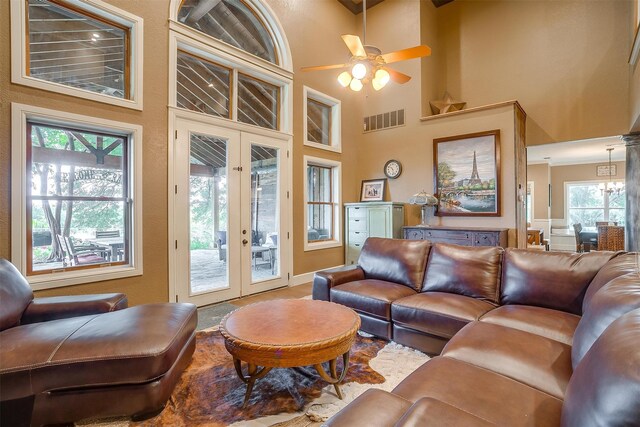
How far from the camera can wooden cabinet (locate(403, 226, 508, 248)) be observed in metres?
4.54

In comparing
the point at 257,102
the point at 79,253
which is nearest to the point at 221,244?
the point at 79,253

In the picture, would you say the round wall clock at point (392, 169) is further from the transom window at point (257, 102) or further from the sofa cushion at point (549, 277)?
the sofa cushion at point (549, 277)

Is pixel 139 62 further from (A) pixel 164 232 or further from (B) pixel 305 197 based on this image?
(B) pixel 305 197

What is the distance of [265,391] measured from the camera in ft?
6.72

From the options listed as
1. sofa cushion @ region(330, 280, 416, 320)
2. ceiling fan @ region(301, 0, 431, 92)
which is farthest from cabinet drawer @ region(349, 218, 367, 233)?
ceiling fan @ region(301, 0, 431, 92)

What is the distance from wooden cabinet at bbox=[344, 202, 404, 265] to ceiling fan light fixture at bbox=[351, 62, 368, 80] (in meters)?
2.77

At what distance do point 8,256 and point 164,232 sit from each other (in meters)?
1.31

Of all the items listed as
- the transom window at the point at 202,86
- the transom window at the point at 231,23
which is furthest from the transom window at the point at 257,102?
the transom window at the point at 231,23

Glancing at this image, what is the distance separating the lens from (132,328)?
1876mm

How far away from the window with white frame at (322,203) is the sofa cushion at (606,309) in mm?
4160

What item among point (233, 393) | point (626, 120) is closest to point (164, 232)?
point (233, 393)

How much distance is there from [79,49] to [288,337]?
3.64m

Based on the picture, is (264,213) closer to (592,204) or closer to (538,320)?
(538,320)

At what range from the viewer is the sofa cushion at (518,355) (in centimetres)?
A: 139
